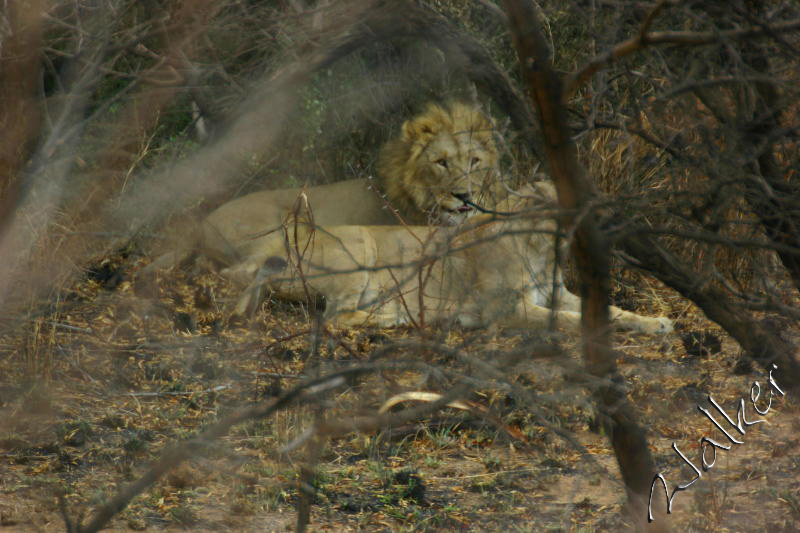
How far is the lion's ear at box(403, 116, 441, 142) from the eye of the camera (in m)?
6.71

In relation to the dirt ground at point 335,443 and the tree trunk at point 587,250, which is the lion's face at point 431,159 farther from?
the tree trunk at point 587,250

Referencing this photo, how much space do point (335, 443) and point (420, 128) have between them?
322cm

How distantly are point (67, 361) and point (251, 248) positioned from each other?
1.88 metres

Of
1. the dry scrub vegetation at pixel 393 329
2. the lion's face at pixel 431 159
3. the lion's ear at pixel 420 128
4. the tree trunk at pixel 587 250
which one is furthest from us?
the lion's ear at pixel 420 128

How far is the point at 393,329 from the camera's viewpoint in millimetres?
6141

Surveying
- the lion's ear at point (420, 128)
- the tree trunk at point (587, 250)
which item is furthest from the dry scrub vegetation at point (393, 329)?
the lion's ear at point (420, 128)

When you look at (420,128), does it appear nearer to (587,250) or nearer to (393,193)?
(393,193)

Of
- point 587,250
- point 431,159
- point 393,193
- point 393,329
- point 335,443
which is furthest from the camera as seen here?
point 393,193

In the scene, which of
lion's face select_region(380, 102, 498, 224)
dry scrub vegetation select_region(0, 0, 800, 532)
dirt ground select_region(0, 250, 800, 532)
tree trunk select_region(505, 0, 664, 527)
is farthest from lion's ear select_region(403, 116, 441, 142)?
tree trunk select_region(505, 0, 664, 527)

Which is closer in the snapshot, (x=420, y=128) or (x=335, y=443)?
(x=335, y=443)

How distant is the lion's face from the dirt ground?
4.52 ft

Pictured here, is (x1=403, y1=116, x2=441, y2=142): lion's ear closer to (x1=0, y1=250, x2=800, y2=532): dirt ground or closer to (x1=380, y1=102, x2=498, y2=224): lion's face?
(x1=380, y1=102, x2=498, y2=224): lion's face

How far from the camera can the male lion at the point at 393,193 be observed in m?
6.47

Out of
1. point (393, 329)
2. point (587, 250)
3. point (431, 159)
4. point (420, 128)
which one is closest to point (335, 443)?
point (393, 329)
